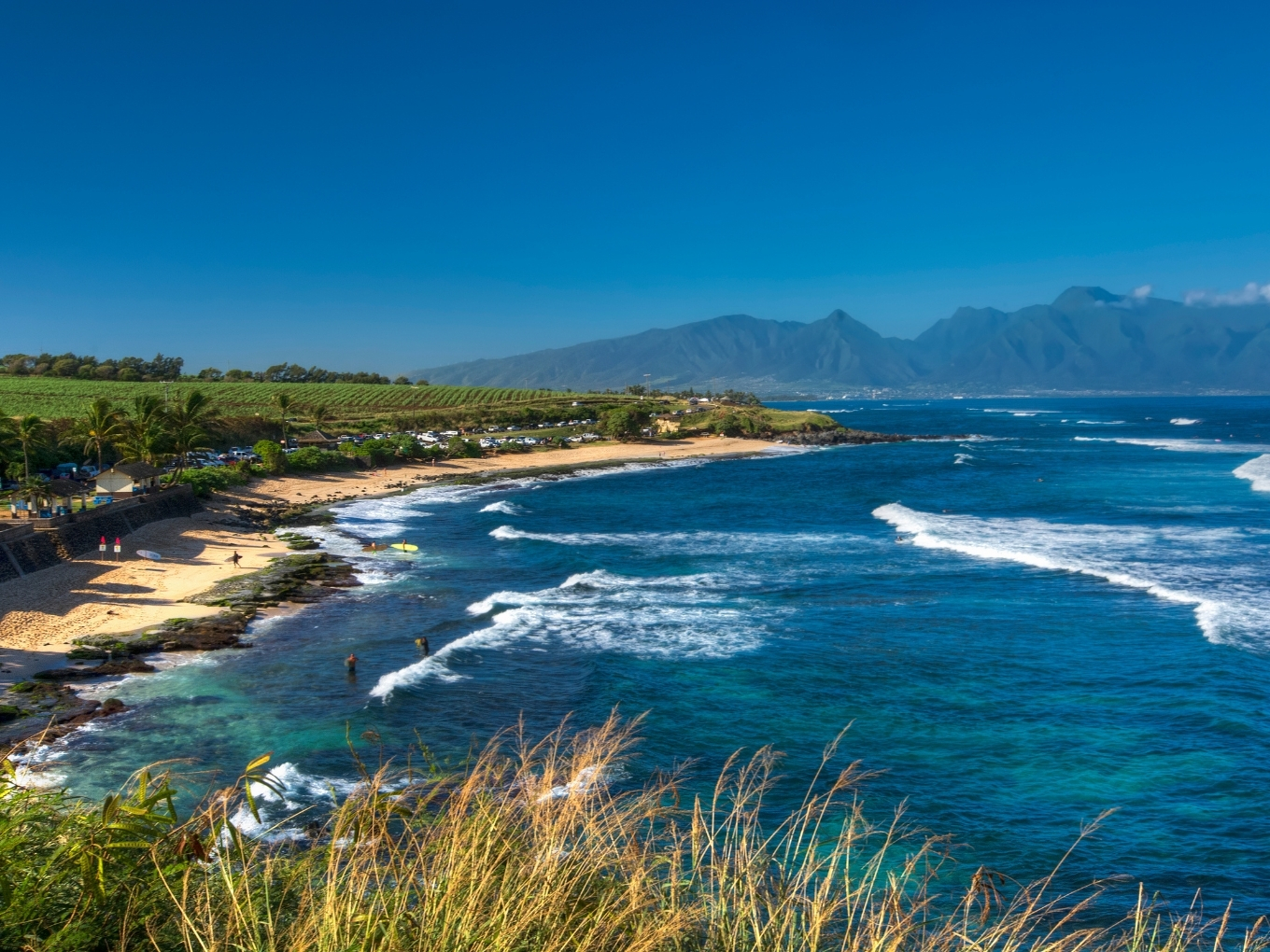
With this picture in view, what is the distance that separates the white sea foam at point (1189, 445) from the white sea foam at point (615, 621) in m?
91.6

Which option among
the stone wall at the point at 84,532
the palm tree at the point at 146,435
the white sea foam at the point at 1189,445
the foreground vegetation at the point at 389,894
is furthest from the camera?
the white sea foam at the point at 1189,445

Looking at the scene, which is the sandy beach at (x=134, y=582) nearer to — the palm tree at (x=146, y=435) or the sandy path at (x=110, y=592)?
the sandy path at (x=110, y=592)

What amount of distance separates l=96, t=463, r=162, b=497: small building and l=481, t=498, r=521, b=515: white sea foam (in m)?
21.2

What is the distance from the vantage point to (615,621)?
31.9 m

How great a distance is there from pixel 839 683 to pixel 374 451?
72.1 meters

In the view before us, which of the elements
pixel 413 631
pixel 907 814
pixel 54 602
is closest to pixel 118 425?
pixel 54 602

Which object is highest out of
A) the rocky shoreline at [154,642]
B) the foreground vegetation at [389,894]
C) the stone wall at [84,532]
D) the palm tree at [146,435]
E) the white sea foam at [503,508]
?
the palm tree at [146,435]

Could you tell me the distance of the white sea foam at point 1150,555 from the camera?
30781 millimetres

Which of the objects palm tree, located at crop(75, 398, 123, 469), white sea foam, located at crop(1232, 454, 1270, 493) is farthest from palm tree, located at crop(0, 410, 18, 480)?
white sea foam, located at crop(1232, 454, 1270, 493)

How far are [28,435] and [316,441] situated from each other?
42.2 metres

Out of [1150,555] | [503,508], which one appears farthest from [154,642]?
[1150,555]

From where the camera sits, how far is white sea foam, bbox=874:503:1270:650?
30.8 meters

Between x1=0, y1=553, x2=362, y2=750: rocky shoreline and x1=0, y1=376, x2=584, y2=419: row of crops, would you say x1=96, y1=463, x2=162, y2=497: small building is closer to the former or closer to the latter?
x1=0, y1=553, x2=362, y2=750: rocky shoreline

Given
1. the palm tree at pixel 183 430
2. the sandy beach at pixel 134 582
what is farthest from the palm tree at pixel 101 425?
the sandy beach at pixel 134 582
